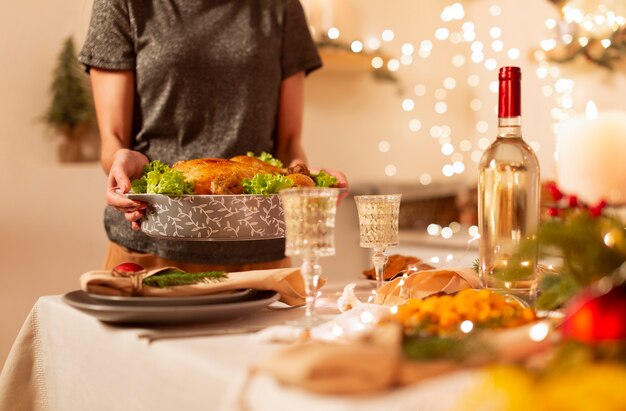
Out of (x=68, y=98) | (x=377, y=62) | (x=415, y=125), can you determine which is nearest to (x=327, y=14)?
(x=377, y=62)

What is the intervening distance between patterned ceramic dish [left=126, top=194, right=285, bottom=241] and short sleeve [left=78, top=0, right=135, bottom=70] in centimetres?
61

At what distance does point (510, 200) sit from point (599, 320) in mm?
431

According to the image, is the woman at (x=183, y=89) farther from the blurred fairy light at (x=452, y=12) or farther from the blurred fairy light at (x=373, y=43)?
the blurred fairy light at (x=452, y=12)

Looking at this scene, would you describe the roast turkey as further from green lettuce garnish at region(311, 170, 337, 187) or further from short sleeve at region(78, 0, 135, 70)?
short sleeve at region(78, 0, 135, 70)

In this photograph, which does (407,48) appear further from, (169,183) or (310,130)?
(169,183)

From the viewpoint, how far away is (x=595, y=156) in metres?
0.71

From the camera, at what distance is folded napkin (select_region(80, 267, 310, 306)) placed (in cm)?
98

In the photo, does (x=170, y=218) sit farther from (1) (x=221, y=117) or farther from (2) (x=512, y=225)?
(1) (x=221, y=117)

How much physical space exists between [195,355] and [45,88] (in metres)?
2.16

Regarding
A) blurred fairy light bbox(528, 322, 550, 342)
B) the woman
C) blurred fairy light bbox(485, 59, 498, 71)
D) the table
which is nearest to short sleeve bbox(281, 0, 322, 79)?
the woman

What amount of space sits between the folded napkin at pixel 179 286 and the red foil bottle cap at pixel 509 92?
0.39 m

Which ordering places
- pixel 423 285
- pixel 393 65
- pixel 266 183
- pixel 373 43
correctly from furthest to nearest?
pixel 393 65
pixel 373 43
pixel 266 183
pixel 423 285

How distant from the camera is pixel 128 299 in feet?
3.01

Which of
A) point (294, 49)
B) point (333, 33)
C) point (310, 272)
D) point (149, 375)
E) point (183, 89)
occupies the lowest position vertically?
point (149, 375)
